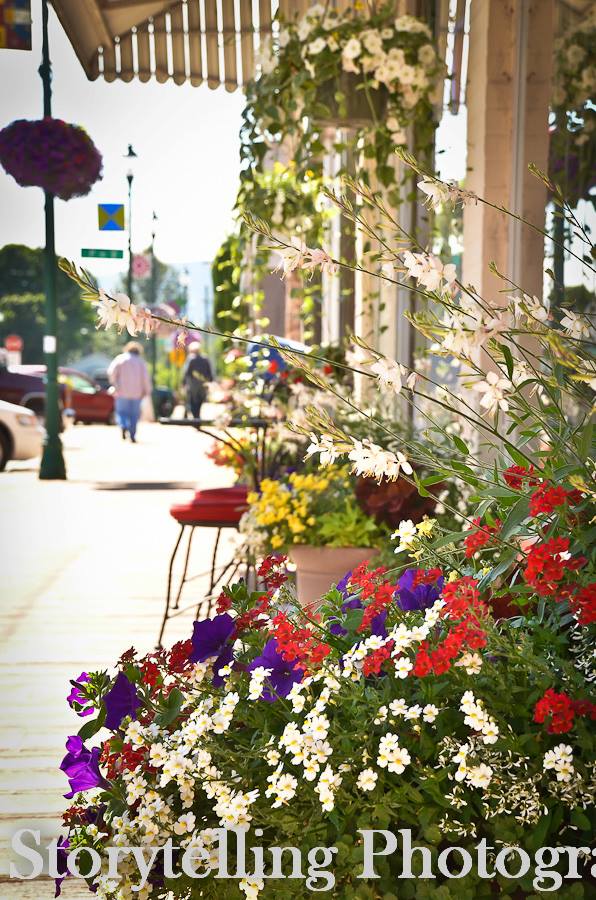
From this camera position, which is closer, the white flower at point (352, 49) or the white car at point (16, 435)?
the white flower at point (352, 49)

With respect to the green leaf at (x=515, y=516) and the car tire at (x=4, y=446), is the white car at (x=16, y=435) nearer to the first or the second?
the car tire at (x=4, y=446)

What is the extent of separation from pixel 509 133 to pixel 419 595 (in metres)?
1.93

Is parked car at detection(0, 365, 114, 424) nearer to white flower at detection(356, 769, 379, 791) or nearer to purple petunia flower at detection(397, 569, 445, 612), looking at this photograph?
purple petunia flower at detection(397, 569, 445, 612)

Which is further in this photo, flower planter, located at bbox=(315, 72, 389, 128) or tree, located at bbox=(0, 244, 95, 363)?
tree, located at bbox=(0, 244, 95, 363)

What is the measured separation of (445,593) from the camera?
1.17 m

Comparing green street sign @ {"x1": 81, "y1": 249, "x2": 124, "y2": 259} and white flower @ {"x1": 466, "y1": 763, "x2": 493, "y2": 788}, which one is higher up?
green street sign @ {"x1": 81, "y1": 249, "x2": 124, "y2": 259}

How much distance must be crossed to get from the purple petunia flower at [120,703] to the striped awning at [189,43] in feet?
19.9

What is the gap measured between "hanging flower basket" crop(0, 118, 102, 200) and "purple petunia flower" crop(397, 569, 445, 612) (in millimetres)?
6749

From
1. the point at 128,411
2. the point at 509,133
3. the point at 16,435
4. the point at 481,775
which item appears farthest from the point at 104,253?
the point at 128,411

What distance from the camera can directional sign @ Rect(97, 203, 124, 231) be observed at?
6852mm

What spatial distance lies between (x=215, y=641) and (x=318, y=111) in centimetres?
297

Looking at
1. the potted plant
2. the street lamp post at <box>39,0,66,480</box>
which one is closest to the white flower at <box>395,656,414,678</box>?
the potted plant

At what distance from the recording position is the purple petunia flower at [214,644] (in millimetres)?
1328

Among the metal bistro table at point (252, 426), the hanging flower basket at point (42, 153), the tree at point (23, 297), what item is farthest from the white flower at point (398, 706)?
the tree at point (23, 297)
